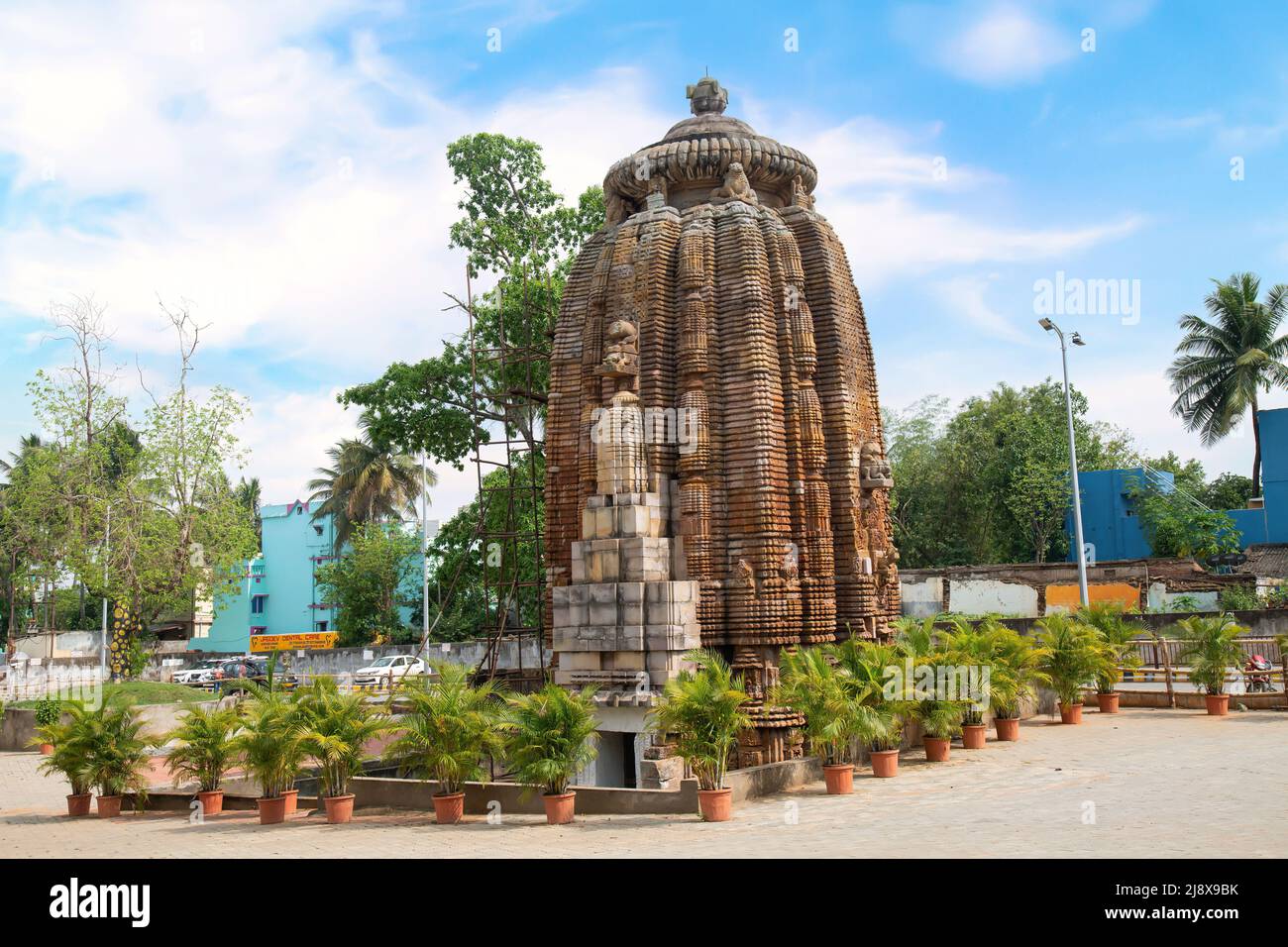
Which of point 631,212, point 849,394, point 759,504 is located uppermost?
point 631,212

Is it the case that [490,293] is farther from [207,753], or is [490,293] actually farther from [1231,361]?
[1231,361]

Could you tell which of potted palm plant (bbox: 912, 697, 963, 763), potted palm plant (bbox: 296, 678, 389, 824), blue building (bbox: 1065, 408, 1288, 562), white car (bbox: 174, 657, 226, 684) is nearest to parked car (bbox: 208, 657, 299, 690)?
white car (bbox: 174, 657, 226, 684)

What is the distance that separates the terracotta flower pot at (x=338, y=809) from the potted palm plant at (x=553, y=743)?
92.9 inches

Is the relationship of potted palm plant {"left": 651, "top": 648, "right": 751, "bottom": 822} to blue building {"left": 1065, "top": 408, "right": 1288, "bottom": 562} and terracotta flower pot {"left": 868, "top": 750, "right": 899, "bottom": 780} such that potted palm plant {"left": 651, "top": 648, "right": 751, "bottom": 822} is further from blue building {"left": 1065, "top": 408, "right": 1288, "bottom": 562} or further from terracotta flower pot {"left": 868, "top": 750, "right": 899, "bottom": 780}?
blue building {"left": 1065, "top": 408, "right": 1288, "bottom": 562}

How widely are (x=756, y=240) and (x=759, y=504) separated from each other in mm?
4556

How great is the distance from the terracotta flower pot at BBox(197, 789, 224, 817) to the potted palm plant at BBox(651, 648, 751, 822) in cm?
677

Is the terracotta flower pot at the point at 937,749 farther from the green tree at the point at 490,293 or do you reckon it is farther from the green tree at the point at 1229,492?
the green tree at the point at 1229,492

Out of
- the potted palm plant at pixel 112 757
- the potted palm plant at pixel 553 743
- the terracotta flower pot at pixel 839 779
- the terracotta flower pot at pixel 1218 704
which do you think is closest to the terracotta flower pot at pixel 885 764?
the terracotta flower pot at pixel 839 779

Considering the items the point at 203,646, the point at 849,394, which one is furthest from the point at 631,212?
the point at 203,646

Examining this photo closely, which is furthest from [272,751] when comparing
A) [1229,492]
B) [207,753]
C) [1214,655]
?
[1229,492]

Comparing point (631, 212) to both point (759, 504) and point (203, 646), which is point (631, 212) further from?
point (203, 646)

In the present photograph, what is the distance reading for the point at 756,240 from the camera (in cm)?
1769

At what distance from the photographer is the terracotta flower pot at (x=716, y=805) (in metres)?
11.8

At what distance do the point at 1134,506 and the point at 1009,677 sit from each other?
2791cm
